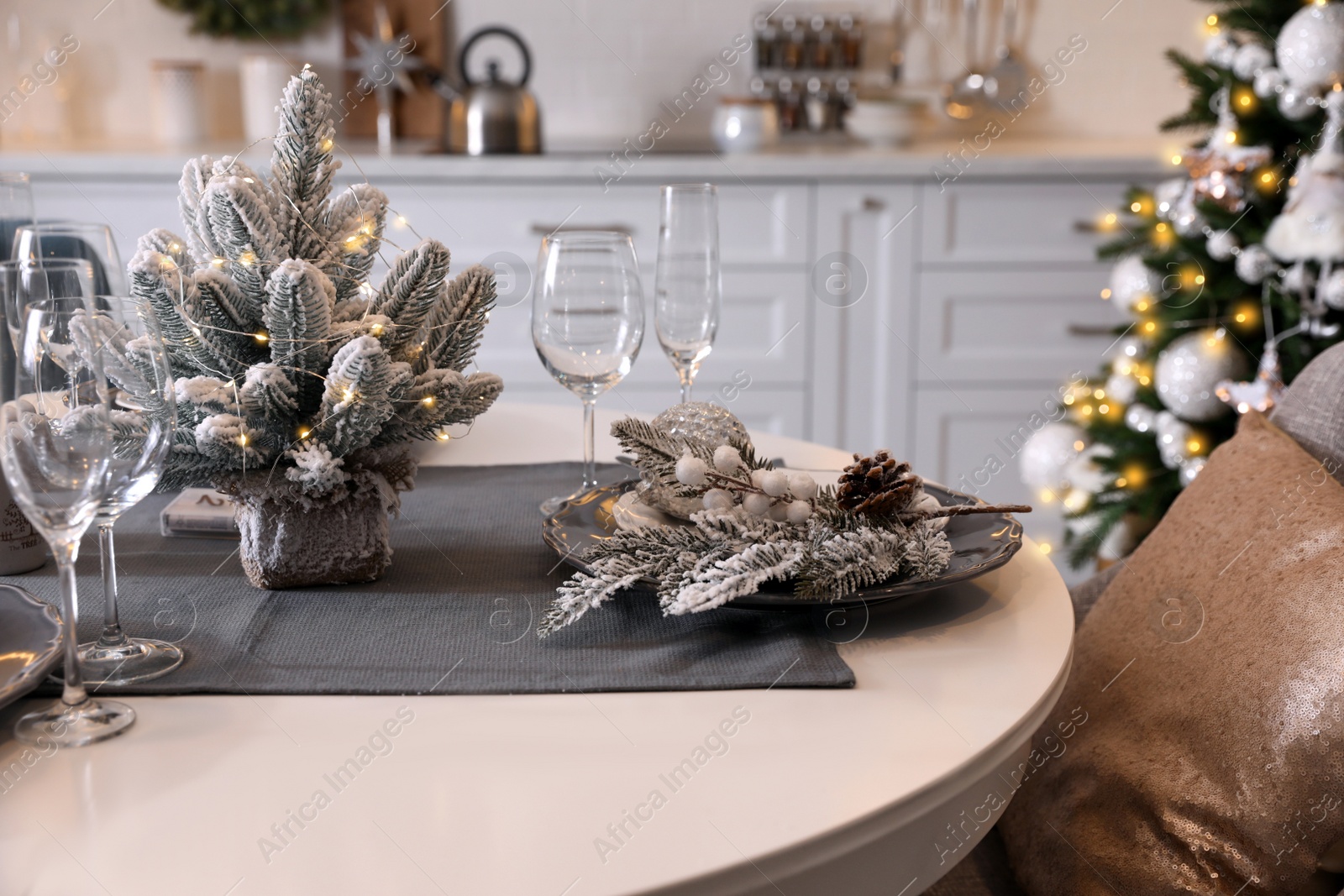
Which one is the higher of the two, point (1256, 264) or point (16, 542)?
point (1256, 264)

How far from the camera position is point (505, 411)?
131 cm

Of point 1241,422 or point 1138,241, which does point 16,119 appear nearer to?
point 1138,241

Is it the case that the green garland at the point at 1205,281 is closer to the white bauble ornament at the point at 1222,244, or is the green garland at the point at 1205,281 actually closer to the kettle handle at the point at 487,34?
the white bauble ornament at the point at 1222,244

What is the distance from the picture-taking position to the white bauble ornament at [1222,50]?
5.81 ft

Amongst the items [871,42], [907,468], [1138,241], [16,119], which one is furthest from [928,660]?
[16,119]

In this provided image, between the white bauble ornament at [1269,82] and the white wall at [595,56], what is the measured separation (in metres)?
1.20

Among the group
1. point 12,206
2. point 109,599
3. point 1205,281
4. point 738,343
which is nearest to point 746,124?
point 738,343

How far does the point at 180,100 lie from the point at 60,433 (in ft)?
7.96

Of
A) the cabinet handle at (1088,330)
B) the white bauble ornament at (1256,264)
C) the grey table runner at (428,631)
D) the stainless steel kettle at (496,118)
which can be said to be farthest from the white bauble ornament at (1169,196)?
the grey table runner at (428,631)

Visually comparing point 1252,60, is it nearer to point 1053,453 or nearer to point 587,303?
point 1053,453

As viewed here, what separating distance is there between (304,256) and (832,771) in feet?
1.50

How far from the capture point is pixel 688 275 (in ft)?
3.17

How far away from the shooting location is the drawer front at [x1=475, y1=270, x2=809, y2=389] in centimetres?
245

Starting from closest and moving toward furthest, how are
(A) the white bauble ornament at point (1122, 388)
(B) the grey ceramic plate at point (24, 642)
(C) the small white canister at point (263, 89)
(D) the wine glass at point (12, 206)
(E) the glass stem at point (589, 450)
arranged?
(B) the grey ceramic plate at point (24, 642), (E) the glass stem at point (589, 450), (D) the wine glass at point (12, 206), (A) the white bauble ornament at point (1122, 388), (C) the small white canister at point (263, 89)
